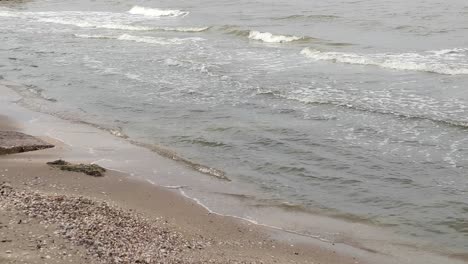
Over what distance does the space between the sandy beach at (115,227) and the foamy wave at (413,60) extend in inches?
511

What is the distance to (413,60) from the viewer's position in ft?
72.0

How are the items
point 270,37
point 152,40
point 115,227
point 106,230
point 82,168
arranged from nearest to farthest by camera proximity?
1. point 106,230
2. point 115,227
3. point 82,168
4. point 270,37
5. point 152,40

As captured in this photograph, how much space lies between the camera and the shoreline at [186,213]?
8.70 metres

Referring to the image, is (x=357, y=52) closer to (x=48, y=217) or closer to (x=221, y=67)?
(x=221, y=67)

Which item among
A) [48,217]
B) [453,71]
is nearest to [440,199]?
[48,217]

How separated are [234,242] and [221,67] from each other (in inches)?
551

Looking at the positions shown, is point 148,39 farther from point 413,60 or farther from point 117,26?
point 413,60

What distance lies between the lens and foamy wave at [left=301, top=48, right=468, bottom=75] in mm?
20534

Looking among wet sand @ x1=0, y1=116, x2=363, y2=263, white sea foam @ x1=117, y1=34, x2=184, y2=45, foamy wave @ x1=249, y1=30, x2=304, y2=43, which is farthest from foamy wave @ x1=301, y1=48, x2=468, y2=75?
wet sand @ x1=0, y1=116, x2=363, y2=263

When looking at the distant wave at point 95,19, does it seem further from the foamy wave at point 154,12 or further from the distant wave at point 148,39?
the distant wave at point 148,39

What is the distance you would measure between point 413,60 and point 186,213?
14.7 metres

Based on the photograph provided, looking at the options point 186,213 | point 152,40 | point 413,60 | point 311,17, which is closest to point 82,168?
point 186,213

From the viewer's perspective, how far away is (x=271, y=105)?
1708 cm

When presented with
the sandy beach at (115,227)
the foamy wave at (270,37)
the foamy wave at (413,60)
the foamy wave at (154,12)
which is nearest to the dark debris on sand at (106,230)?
the sandy beach at (115,227)
